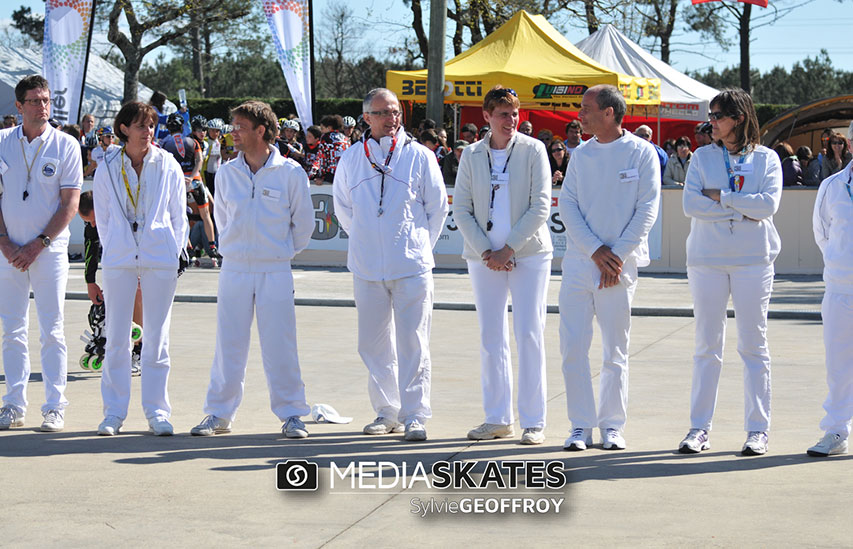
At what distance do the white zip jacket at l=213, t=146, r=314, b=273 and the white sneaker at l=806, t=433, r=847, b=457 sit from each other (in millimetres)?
3133

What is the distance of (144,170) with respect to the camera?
275 inches

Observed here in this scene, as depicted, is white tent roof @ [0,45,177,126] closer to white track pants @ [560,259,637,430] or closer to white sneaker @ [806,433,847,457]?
white track pants @ [560,259,637,430]

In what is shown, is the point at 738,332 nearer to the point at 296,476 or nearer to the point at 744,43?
the point at 296,476

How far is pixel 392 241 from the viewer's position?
676 centimetres

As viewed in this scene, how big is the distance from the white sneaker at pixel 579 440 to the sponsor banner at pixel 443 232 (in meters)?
10.4

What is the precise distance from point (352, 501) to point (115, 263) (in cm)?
244

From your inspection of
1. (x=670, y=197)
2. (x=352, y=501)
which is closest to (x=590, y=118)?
(x=352, y=501)

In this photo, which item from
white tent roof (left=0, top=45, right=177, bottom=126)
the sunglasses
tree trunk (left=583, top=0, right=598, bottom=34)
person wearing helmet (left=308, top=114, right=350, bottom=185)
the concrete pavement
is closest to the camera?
the concrete pavement

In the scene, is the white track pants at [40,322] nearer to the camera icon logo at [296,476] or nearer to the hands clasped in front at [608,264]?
the camera icon logo at [296,476]

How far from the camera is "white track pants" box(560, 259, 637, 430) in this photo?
655 centimetres

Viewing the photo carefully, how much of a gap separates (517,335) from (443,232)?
1061cm

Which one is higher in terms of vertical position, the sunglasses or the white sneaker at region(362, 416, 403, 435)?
the sunglasses

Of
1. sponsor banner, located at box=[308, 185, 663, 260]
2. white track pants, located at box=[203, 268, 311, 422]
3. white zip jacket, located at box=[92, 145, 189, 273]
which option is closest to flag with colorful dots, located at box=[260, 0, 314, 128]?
sponsor banner, located at box=[308, 185, 663, 260]

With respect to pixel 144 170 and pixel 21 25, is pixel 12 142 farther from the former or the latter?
pixel 21 25
